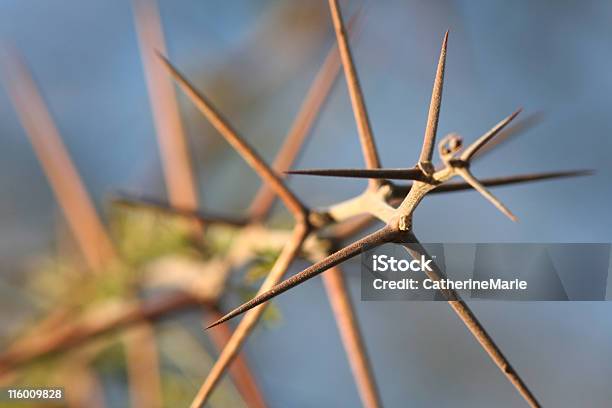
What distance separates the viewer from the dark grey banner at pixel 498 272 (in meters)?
0.68

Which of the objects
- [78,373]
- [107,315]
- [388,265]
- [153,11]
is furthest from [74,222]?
[388,265]

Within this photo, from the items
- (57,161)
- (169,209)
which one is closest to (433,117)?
(169,209)

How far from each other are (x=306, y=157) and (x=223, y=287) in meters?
2.04

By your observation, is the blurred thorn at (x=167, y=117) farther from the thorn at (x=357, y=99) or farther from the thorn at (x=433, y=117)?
the thorn at (x=433, y=117)

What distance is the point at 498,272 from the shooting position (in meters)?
0.80

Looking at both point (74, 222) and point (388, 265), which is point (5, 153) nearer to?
point (74, 222)

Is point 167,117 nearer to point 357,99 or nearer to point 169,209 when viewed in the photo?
point 169,209

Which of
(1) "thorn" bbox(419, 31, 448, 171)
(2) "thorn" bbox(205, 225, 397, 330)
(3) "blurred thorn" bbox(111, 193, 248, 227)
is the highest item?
(3) "blurred thorn" bbox(111, 193, 248, 227)

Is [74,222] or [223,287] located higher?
[74,222]

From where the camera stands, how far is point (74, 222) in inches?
54.4

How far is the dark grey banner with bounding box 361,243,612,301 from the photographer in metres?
0.68

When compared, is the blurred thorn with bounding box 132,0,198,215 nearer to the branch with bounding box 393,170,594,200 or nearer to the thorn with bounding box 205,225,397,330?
the branch with bounding box 393,170,594,200

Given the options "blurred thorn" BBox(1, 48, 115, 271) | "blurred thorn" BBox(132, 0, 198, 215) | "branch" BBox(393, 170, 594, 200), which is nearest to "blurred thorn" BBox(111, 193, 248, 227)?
"blurred thorn" BBox(132, 0, 198, 215)

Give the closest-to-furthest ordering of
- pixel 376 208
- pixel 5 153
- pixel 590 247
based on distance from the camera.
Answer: pixel 376 208 → pixel 590 247 → pixel 5 153
